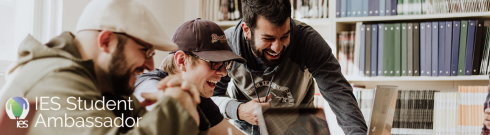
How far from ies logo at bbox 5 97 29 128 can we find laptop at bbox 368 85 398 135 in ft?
2.53

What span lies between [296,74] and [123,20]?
100 centimetres

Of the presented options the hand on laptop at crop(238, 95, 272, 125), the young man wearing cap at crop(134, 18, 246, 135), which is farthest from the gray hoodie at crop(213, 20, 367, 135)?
the young man wearing cap at crop(134, 18, 246, 135)

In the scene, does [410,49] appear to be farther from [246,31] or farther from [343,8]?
[246,31]

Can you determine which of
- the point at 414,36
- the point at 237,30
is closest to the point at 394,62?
the point at 414,36

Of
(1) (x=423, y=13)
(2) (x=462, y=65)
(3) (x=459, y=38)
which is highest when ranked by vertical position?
(1) (x=423, y=13)

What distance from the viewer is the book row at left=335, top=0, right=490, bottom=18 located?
200 cm

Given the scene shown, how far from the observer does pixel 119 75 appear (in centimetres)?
49

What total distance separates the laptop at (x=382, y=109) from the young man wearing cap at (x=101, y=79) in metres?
0.61

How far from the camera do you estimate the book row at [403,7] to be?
2000 millimetres

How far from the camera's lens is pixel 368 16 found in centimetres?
214

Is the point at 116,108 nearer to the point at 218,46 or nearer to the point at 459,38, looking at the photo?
the point at 218,46

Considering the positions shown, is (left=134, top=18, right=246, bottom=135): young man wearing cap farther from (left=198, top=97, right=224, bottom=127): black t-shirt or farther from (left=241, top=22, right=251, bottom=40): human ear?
(left=241, top=22, right=251, bottom=40): human ear

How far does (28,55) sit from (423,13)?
6.75ft

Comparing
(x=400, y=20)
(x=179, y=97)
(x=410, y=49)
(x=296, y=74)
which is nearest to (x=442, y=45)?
(x=410, y=49)
